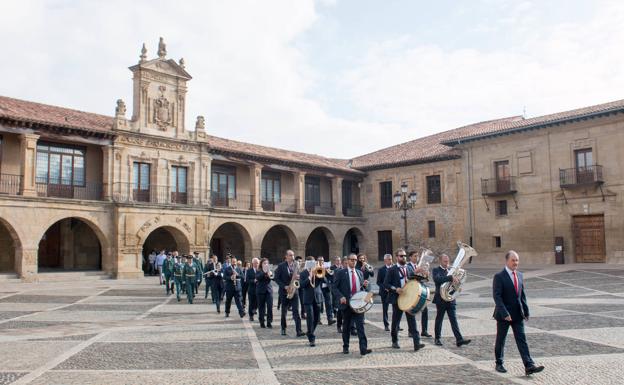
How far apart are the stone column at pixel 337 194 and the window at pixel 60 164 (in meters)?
16.3

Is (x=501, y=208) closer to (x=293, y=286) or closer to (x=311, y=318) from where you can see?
(x=293, y=286)

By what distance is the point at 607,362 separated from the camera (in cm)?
841

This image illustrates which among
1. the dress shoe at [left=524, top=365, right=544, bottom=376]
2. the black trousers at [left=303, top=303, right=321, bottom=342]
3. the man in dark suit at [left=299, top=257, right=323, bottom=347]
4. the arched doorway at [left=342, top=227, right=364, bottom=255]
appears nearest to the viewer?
the dress shoe at [left=524, top=365, right=544, bottom=376]

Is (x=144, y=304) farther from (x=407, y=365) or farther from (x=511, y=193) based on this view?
(x=511, y=193)

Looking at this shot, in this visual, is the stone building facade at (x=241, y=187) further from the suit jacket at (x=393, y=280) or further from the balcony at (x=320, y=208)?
the suit jacket at (x=393, y=280)

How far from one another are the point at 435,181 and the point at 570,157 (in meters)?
8.48

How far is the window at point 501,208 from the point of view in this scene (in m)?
33.6

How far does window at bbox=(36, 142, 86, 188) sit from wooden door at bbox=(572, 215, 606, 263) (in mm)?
24707

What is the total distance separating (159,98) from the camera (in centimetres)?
3045

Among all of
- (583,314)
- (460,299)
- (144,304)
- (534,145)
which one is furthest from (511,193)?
(144,304)

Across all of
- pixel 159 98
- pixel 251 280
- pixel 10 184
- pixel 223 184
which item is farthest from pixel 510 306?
pixel 223 184

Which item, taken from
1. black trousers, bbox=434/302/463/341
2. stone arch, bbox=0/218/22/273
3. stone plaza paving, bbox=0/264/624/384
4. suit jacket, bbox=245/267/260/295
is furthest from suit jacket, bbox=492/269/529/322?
stone arch, bbox=0/218/22/273

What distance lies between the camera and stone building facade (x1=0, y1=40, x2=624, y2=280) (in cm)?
2708

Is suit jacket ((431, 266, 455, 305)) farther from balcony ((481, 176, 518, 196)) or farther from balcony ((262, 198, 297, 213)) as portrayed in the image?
balcony ((262, 198, 297, 213))
